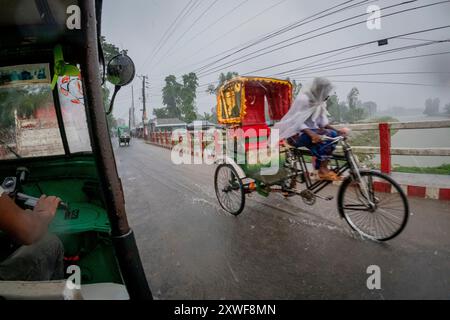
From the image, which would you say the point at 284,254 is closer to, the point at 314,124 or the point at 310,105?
the point at 314,124

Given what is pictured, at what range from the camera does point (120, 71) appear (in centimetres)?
188

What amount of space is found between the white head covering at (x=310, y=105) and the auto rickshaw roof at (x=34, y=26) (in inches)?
105

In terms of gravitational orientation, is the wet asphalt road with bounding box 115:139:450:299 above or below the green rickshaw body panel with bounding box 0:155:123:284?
below

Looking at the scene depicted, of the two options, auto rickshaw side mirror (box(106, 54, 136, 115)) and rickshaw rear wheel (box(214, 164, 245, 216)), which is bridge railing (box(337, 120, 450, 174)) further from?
auto rickshaw side mirror (box(106, 54, 136, 115))

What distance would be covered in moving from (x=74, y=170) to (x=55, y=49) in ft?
3.99

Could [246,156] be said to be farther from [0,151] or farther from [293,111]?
[0,151]

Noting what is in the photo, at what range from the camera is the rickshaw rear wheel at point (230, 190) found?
158 inches

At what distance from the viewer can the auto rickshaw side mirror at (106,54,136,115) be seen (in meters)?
1.86

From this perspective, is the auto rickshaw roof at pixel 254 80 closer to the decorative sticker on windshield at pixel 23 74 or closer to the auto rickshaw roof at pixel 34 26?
the auto rickshaw roof at pixel 34 26

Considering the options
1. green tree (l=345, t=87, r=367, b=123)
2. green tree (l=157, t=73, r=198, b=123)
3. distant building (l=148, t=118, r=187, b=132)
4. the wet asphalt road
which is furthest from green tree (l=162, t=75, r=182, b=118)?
the wet asphalt road

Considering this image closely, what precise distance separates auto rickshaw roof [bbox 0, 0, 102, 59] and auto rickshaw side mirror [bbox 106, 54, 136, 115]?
0.27 metres

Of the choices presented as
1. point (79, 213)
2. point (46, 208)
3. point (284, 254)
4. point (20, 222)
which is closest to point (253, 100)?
point (284, 254)

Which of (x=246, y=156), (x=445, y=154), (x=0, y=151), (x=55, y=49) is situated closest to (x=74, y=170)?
(x=0, y=151)

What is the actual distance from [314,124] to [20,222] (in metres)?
3.41
